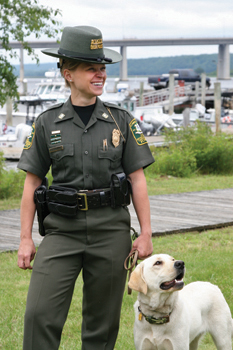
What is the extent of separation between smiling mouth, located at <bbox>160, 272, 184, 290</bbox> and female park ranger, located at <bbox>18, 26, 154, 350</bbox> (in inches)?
10.0

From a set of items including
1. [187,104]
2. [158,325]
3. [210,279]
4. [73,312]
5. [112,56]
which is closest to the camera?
[158,325]

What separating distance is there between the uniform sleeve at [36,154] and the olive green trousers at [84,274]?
32cm

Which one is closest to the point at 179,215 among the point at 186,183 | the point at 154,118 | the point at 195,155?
the point at 186,183

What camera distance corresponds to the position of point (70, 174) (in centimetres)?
324

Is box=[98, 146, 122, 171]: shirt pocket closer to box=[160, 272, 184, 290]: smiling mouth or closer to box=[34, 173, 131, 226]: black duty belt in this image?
box=[34, 173, 131, 226]: black duty belt

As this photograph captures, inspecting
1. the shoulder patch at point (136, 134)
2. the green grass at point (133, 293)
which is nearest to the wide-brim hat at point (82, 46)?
the shoulder patch at point (136, 134)

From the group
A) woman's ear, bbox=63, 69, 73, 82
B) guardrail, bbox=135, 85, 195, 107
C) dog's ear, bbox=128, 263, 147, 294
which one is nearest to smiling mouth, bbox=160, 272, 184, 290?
dog's ear, bbox=128, 263, 147, 294

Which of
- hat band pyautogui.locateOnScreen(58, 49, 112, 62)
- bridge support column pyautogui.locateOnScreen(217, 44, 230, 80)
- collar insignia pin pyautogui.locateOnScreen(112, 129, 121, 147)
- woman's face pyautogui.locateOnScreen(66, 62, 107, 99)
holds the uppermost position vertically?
hat band pyautogui.locateOnScreen(58, 49, 112, 62)

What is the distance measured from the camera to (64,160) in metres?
3.23

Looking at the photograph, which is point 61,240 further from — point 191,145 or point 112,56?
point 191,145

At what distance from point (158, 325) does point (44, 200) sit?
3.44 feet

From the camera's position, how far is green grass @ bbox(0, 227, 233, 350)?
429 centimetres

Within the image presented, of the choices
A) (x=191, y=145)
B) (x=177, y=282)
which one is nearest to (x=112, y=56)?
(x=177, y=282)

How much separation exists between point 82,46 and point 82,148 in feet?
2.06
